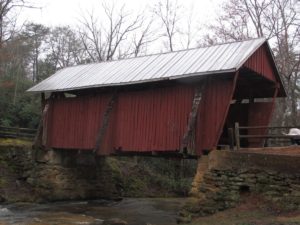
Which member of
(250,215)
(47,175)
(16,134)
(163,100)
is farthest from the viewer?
(16,134)

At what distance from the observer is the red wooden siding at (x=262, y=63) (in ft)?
49.9

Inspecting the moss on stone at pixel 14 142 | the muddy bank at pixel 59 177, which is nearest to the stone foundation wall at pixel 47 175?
the muddy bank at pixel 59 177

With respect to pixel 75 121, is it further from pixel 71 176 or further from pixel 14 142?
pixel 14 142

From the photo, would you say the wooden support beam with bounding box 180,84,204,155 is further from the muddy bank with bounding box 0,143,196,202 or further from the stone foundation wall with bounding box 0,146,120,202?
the stone foundation wall with bounding box 0,146,120,202

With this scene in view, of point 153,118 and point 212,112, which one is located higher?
point 212,112

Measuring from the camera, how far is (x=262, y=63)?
15.9m

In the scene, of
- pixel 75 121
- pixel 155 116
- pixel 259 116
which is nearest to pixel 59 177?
pixel 75 121

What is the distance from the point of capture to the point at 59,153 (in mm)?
21328

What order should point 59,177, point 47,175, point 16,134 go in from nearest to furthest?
point 47,175 < point 59,177 < point 16,134

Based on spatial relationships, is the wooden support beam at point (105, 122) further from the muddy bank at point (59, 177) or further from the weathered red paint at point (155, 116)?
the muddy bank at point (59, 177)

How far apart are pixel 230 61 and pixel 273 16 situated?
16.5 metres

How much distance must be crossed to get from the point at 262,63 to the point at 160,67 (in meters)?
3.69

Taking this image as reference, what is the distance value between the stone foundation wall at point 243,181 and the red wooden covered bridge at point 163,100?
1614 mm

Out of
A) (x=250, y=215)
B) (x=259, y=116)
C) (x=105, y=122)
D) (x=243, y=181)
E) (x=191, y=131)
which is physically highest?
(x=259, y=116)
